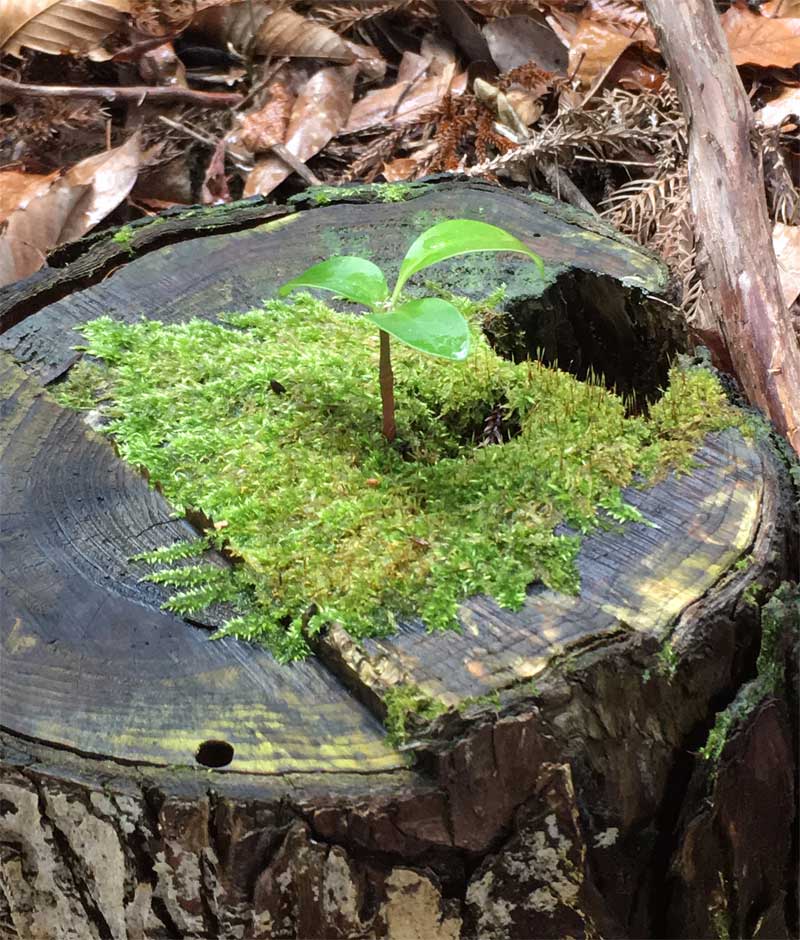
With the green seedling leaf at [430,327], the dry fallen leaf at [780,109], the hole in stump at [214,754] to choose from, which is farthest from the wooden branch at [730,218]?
the hole in stump at [214,754]

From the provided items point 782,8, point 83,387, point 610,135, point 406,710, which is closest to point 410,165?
point 610,135

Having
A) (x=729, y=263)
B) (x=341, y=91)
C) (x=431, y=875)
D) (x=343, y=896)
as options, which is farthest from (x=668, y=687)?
(x=341, y=91)

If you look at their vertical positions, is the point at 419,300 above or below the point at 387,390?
above

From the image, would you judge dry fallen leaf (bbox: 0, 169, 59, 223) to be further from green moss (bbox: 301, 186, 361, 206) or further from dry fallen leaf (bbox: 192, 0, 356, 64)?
green moss (bbox: 301, 186, 361, 206)

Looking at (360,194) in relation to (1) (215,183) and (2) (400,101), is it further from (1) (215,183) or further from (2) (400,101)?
(2) (400,101)

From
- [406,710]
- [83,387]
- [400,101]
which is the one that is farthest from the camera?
[400,101]
